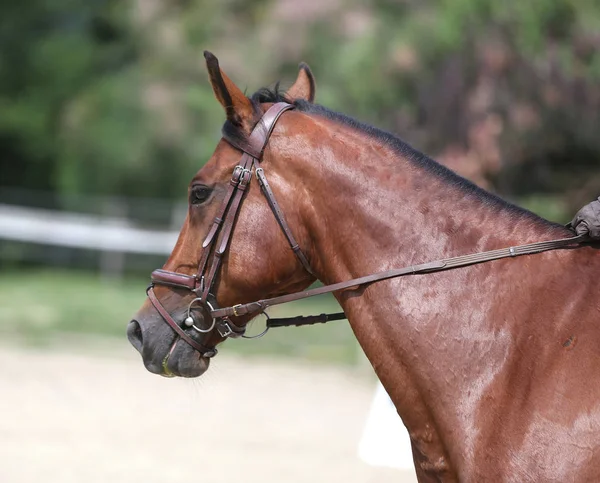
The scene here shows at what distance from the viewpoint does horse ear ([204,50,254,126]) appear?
300cm

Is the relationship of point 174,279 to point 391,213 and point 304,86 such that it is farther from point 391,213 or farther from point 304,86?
point 304,86

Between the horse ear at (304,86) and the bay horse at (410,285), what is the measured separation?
0.72 feet

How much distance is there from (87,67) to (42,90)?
165 centimetres

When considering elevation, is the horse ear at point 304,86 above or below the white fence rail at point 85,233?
above

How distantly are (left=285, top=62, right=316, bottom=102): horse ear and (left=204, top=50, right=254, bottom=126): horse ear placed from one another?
403mm

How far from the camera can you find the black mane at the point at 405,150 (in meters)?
2.98

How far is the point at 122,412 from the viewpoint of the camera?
29.1ft

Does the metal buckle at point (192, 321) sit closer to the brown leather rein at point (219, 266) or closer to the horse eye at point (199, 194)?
the brown leather rein at point (219, 266)

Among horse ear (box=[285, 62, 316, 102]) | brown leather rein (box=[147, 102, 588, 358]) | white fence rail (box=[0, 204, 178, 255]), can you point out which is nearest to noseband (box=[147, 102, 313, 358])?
brown leather rein (box=[147, 102, 588, 358])

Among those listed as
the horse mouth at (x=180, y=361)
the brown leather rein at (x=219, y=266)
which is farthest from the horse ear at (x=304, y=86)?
the horse mouth at (x=180, y=361)

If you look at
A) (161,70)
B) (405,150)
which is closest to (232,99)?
(405,150)

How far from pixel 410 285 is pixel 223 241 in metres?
0.71

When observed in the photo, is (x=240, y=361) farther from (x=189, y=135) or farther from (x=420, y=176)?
(x=189, y=135)

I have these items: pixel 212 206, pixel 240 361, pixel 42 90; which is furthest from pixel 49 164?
pixel 212 206
